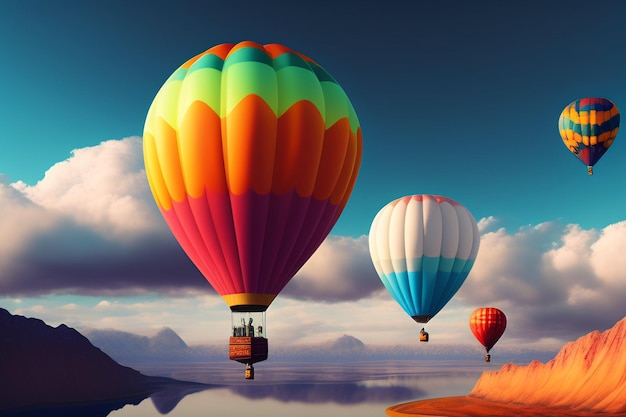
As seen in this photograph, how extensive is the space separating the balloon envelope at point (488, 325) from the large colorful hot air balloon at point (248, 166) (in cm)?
5281

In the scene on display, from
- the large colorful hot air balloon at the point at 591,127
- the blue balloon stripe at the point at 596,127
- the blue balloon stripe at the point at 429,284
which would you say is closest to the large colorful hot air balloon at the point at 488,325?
the large colorful hot air balloon at the point at 591,127

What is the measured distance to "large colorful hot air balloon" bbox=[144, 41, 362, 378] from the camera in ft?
92.6

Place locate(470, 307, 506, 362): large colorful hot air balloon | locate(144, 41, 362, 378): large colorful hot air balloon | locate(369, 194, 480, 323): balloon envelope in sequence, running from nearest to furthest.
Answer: locate(144, 41, 362, 378): large colorful hot air balloon < locate(369, 194, 480, 323): balloon envelope < locate(470, 307, 506, 362): large colorful hot air balloon

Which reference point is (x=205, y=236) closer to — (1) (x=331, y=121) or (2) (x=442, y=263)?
(1) (x=331, y=121)

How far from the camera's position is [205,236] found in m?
29.6

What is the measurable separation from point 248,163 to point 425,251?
89.4ft

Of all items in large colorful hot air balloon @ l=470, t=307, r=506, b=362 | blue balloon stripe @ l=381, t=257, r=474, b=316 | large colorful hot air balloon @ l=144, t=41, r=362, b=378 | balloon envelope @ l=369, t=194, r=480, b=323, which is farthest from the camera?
large colorful hot air balloon @ l=470, t=307, r=506, b=362

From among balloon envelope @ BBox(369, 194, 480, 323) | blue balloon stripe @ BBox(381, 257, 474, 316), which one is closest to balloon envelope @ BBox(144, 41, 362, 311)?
balloon envelope @ BBox(369, 194, 480, 323)

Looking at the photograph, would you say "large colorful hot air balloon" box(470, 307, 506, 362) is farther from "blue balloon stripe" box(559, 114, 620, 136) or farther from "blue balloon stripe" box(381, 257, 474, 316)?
"blue balloon stripe" box(559, 114, 620, 136)

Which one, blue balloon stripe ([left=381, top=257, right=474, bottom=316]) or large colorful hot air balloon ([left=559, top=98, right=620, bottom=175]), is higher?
large colorful hot air balloon ([left=559, top=98, right=620, bottom=175])

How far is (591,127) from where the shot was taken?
61.6 m

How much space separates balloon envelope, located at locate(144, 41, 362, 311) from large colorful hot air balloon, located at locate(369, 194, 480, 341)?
73.8ft

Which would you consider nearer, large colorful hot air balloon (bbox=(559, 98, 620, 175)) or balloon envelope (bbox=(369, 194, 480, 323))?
balloon envelope (bbox=(369, 194, 480, 323))

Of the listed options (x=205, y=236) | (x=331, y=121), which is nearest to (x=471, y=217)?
(x=331, y=121)
